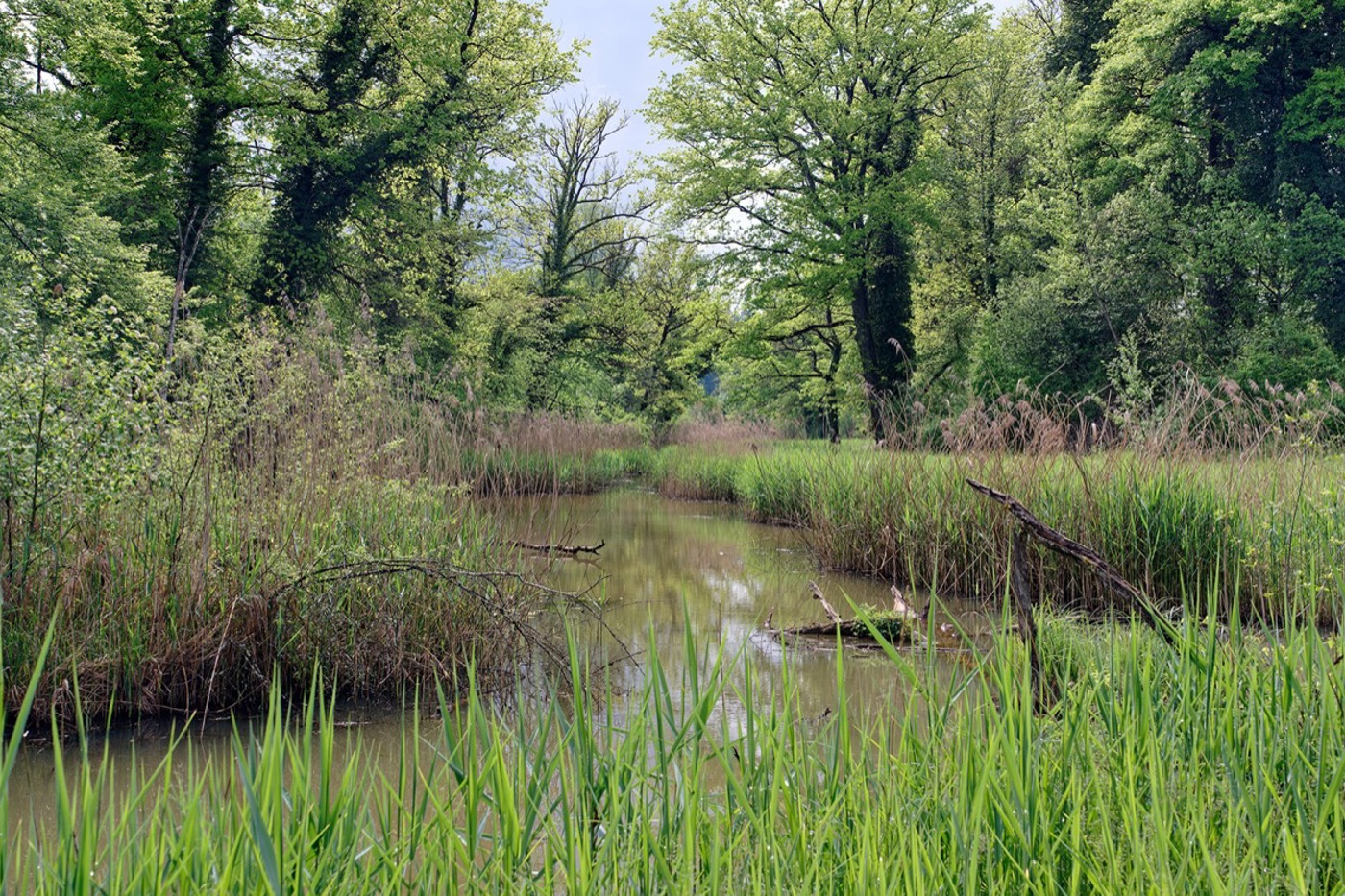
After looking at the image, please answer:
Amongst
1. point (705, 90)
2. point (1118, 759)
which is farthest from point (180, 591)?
point (705, 90)

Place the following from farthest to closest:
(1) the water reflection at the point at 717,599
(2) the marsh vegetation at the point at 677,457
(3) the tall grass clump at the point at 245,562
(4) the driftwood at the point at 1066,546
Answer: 1. (1) the water reflection at the point at 717,599
2. (3) the tall grass clump at the point at 245,562
3. (4) the driftwood at the point at 1066,546
4. (2) the marsh vegetation at the point at 677,457

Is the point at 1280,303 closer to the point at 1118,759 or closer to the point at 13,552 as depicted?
the point at 1118,759

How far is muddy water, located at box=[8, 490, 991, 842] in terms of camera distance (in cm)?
321

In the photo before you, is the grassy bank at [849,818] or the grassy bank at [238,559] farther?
the grassy bank at [238,559]

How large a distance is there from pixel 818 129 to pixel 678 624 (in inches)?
651

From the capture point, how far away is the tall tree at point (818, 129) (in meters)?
18.7

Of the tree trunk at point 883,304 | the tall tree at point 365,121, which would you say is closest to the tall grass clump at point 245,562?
the tall tree at point 365,121

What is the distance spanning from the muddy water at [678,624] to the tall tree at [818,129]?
361 inches

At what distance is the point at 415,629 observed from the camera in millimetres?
4324

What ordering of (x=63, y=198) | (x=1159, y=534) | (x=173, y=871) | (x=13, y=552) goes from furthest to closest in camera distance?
(x=63, y=198) → (x=1159, y=534) → (x=13, y=552) → (x=173, y=871)

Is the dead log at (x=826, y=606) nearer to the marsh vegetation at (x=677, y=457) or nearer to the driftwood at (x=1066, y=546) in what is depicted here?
the marsh vegetation at (x=677, y=457)

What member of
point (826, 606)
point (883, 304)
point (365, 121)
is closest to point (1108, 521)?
point (826, 606)

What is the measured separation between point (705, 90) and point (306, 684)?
18.7m

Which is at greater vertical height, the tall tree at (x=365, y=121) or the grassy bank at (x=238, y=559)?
the tall tree at (x=365, y=121)
